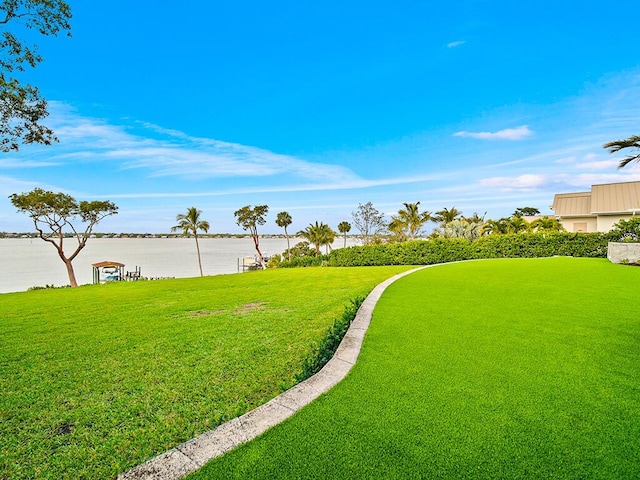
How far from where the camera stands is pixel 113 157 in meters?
23.0

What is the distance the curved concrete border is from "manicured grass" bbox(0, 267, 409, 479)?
345 millimetres

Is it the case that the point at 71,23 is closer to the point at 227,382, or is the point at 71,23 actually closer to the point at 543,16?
the point at 227,382

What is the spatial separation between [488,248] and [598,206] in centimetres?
1219

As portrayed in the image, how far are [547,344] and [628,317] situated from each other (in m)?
2.50

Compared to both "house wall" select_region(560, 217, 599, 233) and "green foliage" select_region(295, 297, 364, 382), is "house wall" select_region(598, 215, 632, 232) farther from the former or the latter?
"green foliage" select_region(295, 297, 364, 382)

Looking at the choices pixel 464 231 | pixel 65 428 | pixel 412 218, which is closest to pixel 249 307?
pixel 65 428

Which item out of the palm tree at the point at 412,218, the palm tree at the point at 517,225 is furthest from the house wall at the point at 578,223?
the palm tree at the point at 412,218

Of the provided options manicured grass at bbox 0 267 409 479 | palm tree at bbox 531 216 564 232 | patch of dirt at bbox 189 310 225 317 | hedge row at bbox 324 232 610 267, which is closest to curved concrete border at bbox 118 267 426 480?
manicured grass at bbox 0 267 409 479

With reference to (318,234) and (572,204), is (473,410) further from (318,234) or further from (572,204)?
(318,234)

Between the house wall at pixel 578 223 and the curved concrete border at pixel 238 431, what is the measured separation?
3202 cm

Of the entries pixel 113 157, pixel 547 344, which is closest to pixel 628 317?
pixel 547 344

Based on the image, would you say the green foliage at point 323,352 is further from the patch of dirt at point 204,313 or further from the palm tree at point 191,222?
the palm tree at point 191,222

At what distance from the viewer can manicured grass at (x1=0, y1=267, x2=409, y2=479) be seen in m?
2.54

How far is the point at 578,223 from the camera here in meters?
28.0
